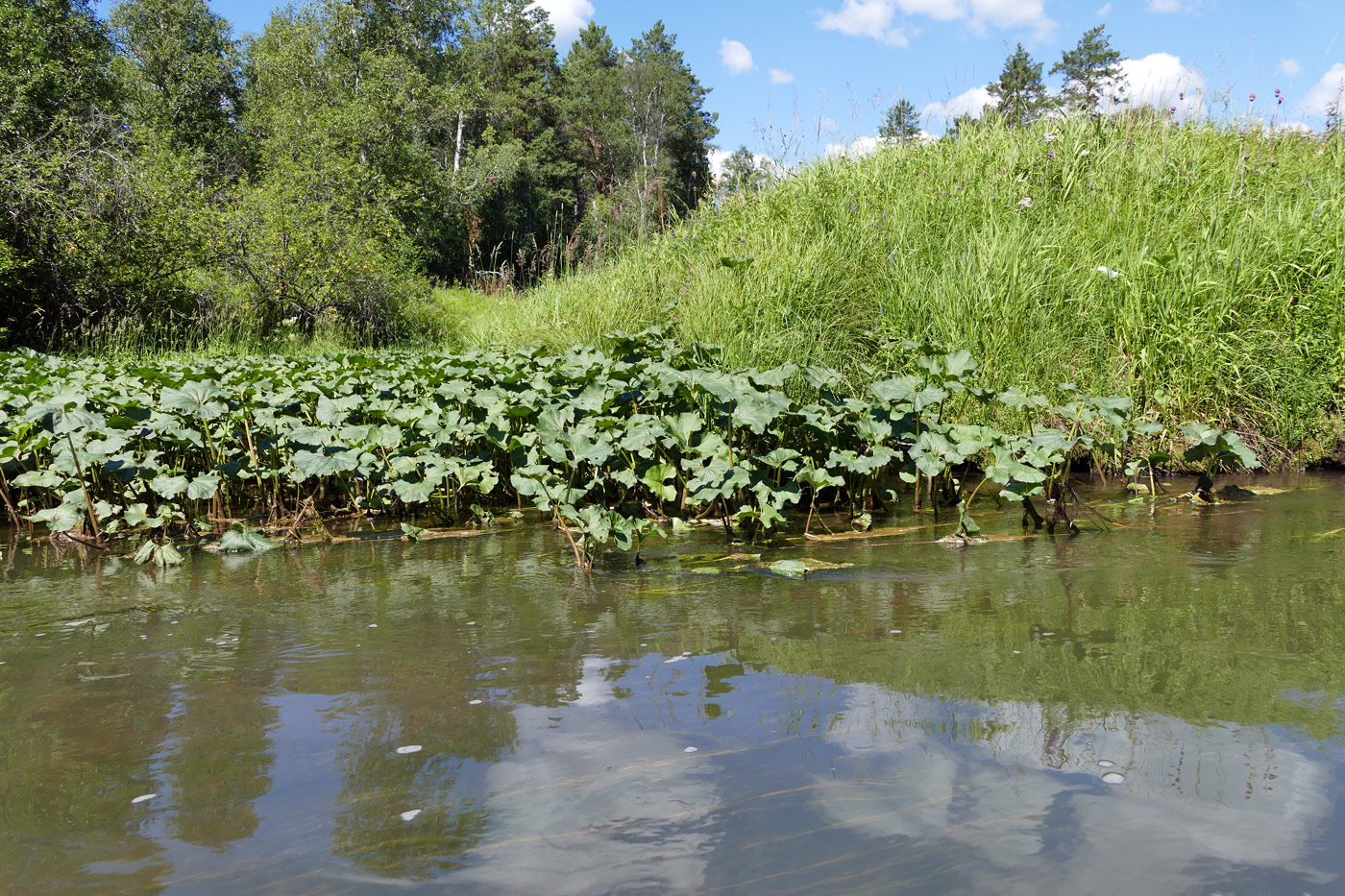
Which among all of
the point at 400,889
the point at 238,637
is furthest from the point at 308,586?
the point at 400,889

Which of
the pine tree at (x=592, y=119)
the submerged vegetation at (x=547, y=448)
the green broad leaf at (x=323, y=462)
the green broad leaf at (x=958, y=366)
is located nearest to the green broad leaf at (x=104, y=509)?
the submerged vegetation at (x=547, y=448)

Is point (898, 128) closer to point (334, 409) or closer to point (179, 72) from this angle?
point (334, 409)

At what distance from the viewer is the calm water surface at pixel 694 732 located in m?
1.37

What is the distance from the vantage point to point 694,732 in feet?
6.04

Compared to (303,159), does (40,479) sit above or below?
below

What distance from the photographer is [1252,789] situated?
150 centimetres

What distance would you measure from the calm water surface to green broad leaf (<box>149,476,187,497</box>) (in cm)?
63

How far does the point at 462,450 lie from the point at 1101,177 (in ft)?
18.7

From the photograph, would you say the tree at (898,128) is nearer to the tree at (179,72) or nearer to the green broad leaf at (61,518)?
the green broad leaf at (61,518)

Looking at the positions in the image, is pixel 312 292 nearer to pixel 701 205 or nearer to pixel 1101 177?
pixel 701 205

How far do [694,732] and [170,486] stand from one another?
305 cm

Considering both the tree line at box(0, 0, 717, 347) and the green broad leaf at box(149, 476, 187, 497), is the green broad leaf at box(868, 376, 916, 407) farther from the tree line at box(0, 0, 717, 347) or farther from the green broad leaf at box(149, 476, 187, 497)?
the tree line at box(0, 0, 717, 347)

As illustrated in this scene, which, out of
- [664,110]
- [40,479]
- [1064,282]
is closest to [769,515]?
[1064,282]

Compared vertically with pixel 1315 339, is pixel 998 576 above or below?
below
